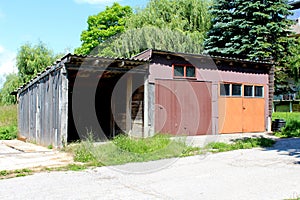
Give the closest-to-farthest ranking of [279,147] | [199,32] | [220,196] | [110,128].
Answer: [220,196]
[279,147]
[110,128]
[199,32]

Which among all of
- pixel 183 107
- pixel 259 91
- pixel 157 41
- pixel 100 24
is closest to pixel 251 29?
pixel 157 41

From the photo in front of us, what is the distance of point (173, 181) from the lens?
19.0 ft

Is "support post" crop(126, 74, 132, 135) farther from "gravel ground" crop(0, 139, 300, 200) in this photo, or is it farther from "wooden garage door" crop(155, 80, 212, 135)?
"gravel ground" crop(0, 139, 300, 200)

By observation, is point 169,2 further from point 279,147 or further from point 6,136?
point 279,147

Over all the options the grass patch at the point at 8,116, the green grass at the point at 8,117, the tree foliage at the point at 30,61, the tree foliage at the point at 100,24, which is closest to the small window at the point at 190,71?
the green grass at the point at 8,117

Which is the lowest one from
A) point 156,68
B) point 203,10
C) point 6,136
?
point 6,136

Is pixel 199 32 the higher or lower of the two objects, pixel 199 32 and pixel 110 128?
the higher

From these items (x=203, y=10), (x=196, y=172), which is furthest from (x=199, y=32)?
(x=196, y=172)

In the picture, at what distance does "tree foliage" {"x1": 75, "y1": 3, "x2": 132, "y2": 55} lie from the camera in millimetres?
35031

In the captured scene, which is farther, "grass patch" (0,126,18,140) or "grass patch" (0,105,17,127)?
"grass patch" (0,105,17,127)

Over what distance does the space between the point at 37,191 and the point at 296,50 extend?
21667 millimetres

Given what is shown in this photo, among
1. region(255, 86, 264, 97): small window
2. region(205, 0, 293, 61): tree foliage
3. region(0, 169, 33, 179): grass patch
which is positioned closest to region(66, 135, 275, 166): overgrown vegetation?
region(0, 169, 33, 179): grass patch

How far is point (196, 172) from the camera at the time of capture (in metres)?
6.58

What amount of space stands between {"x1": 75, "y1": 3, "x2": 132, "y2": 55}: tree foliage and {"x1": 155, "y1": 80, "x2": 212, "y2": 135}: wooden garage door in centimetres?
2367
